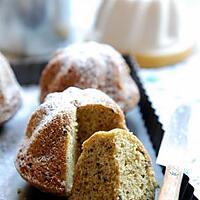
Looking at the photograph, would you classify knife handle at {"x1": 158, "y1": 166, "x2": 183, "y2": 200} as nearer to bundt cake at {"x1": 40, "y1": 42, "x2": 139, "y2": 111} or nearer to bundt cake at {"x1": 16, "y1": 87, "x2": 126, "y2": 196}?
bundt cake at {"x1": 16, "y1": 87, "x2": 126, "y2": 196}

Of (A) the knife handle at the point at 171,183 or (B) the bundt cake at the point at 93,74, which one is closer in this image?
(A) the knife handle at the point at 171,183

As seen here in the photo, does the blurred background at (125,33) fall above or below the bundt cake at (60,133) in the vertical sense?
below

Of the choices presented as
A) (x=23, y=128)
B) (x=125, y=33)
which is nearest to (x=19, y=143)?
(x=23, y=128)

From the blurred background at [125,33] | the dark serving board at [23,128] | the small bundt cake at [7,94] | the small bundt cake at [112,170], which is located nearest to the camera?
the small bundt cake at [112,170]

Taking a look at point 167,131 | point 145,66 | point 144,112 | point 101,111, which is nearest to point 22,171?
point 101,111

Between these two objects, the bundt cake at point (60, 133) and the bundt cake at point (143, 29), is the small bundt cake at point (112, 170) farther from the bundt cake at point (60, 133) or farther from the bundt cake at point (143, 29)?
the bundt cake at point (143, 29)

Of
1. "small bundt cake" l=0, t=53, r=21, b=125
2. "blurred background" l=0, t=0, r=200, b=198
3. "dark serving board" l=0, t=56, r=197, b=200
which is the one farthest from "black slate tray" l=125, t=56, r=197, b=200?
"small bundt cake" l=0, t=53, r=21, b=125

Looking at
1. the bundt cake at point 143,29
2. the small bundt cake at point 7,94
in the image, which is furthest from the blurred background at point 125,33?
the small bundt cake at point 7,94

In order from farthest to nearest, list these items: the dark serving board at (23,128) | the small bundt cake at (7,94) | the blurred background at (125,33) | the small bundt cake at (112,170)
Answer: the blurred background at (125,33), the small bundt cake at (7,94), the dark serving board at (23,128), the small bundt cake at (112,170)
